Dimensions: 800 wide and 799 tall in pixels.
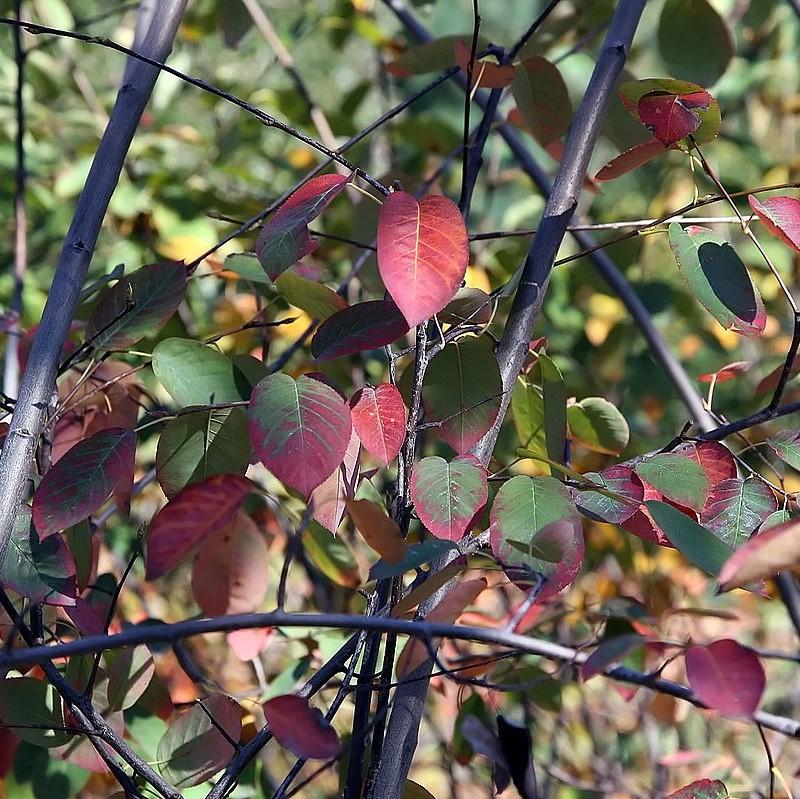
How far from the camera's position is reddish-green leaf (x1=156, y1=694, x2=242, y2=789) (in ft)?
1.99

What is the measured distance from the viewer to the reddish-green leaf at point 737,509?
0.54 m

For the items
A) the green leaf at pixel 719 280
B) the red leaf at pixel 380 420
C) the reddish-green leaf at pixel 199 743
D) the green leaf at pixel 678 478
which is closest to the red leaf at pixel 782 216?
the green leaf at pixel 719 280

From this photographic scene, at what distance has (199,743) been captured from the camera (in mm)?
Result: 609

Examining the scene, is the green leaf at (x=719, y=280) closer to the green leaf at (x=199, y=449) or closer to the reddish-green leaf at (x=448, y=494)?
the reddish-green leaf at (x=448, y=494)

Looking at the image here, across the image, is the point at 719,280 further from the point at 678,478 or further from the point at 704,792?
the point at 704,792

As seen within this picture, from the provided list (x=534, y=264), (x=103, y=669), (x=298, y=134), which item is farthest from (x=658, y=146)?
(x=103, y=669)

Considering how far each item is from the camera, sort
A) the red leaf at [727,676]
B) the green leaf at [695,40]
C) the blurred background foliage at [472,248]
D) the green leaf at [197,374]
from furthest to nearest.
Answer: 1. the blurred background foliage at [472,248]
2. the green leaf at [695,40]
3. the green leaf at [197,374]
4. the red leaf at [727,676]

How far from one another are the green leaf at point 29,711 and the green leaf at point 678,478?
1.36 ft

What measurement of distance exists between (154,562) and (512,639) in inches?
6.5

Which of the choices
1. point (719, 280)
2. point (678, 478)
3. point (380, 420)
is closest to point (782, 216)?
point (719, 280)

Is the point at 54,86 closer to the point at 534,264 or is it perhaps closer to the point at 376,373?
the point at 376,373

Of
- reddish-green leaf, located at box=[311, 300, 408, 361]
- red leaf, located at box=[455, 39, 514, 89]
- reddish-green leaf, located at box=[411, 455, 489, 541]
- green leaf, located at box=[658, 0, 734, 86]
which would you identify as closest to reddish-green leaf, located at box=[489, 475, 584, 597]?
reddish-green leaf, located at box=[411, 455, 489, 541]

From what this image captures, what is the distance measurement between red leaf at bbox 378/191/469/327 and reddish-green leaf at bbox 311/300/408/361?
0.05 metres

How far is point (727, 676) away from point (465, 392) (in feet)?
0.79
